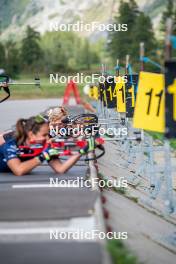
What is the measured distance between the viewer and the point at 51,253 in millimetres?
7098

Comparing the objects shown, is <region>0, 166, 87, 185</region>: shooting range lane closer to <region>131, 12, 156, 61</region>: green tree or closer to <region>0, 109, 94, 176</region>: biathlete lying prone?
<region>0, 109, 94, 176</region>: biathlete lying prone

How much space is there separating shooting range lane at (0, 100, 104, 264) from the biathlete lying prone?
159 mm

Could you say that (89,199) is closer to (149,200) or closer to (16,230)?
(16,230)

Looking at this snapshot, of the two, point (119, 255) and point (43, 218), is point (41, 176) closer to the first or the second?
point (43, 218)

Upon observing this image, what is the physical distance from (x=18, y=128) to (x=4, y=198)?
5.94ft

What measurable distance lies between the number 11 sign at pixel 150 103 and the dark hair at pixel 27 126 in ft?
5.66

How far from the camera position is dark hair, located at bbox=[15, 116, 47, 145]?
460 inches

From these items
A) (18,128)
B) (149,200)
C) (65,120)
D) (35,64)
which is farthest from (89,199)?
(35,64)

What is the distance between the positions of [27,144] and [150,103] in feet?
7.41

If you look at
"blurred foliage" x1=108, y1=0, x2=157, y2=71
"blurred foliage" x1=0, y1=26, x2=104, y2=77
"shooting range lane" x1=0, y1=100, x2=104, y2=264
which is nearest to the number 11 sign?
"shooting range lane" x1=0, y1=100, x2=104, y2=264

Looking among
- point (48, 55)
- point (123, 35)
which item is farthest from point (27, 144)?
point (48, 55)

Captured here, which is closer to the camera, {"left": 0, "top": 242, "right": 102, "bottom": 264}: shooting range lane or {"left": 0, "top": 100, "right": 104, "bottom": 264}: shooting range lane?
{"left": 0, "top": 242, "right": 102, "bottom": 264}: shooting range lane

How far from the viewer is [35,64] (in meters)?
138

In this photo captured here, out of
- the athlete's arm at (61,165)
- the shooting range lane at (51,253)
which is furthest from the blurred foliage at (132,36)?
the shooting range lane at (51,253)
